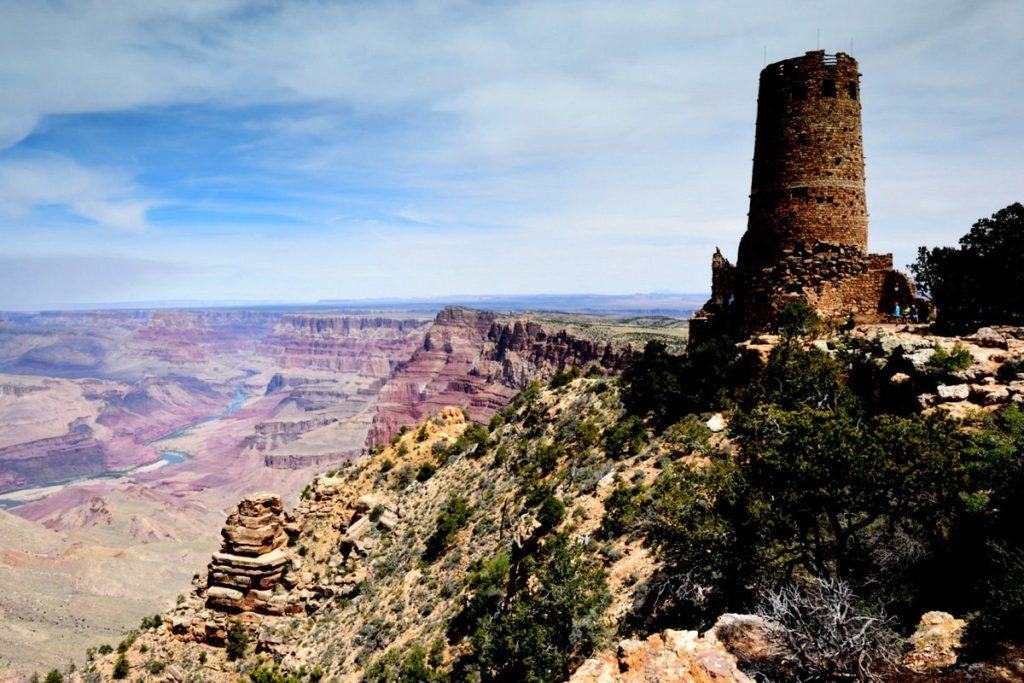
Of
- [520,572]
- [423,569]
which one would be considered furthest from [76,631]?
[520,572]

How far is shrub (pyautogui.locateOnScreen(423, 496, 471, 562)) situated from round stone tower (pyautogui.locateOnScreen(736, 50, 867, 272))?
1574 cm

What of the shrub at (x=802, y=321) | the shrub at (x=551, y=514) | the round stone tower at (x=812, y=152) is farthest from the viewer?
the shrub at (x=802, y=321)

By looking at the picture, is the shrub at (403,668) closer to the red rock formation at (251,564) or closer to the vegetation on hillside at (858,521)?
the vegetation on hillside at (858,521)

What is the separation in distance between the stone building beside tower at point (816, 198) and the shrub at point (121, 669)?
28711 millimetres

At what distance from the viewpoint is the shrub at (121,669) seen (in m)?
23.1

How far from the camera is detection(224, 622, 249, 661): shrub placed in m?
24.0

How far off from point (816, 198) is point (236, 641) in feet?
93.0

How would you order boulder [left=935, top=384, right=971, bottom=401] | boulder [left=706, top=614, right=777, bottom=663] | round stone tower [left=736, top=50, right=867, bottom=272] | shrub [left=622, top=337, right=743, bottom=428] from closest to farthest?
1. boulder [left=706, top=614, right=777, bottom=663]
2. boulder [left=935, top=384, right=971, bottom=401]
3. round stone tower [left=736, top=50, right=867, bottom=272]
4. shrub [left=622, top=337, right=743, bottom=428]

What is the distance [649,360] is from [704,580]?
1291 cm

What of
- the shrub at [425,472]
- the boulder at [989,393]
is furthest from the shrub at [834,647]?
the shrub at [425,472]

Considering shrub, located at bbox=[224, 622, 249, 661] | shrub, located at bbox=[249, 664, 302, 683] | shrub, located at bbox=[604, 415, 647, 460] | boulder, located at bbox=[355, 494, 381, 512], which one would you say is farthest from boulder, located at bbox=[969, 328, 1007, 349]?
shrub, located at bbox=[224, 622, 249, 661]

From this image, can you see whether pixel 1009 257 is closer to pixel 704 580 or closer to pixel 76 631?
pixel 704 580

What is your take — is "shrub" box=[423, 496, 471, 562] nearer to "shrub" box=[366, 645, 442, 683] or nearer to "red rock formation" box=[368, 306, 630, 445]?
"shrub" box=[366, 645, 442, 683]

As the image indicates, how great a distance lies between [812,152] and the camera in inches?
745
